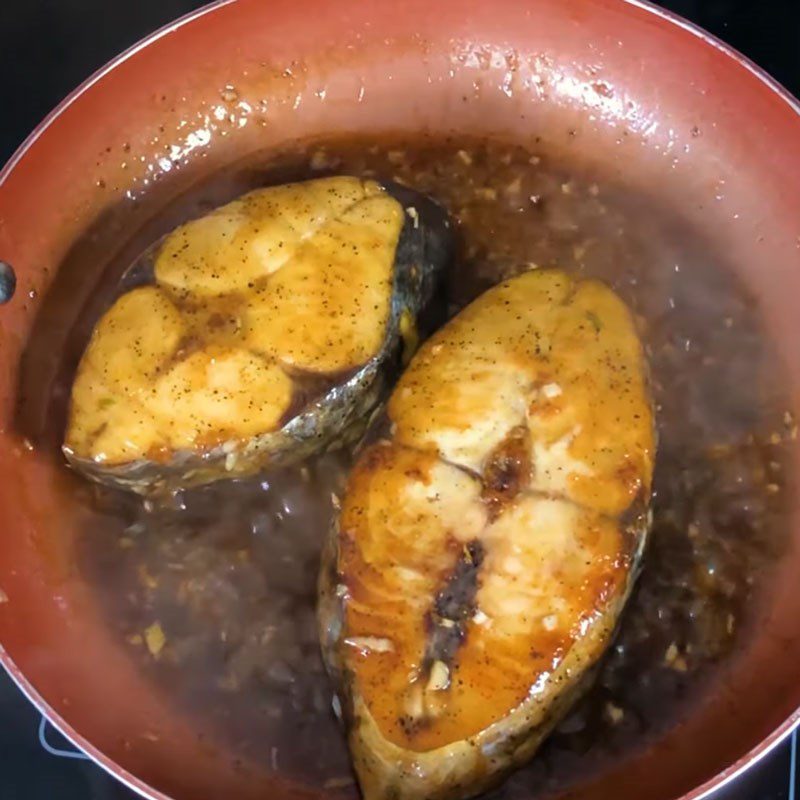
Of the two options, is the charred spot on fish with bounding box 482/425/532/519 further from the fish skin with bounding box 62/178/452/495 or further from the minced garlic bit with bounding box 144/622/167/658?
the minced garlic bit with bounding box 144/622/167/658

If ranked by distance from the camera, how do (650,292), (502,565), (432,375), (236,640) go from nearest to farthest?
(502,565), (432,375), (236,640), (650,292)

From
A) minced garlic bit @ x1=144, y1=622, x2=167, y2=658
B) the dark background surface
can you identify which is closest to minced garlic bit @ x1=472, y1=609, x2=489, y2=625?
minced garlic bit @ x1=144, y1=622, x2=167, y2=658

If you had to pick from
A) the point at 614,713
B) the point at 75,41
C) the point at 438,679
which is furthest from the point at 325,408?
the point at 75,41

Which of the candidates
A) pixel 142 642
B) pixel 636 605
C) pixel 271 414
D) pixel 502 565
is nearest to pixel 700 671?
pixel 636 605

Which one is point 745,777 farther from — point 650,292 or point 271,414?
point 271,414

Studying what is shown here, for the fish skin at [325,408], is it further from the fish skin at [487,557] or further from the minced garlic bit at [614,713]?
the minced garlic bit at [614,713]

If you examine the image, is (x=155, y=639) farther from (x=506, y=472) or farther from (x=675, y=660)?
(x=675, y=660)
